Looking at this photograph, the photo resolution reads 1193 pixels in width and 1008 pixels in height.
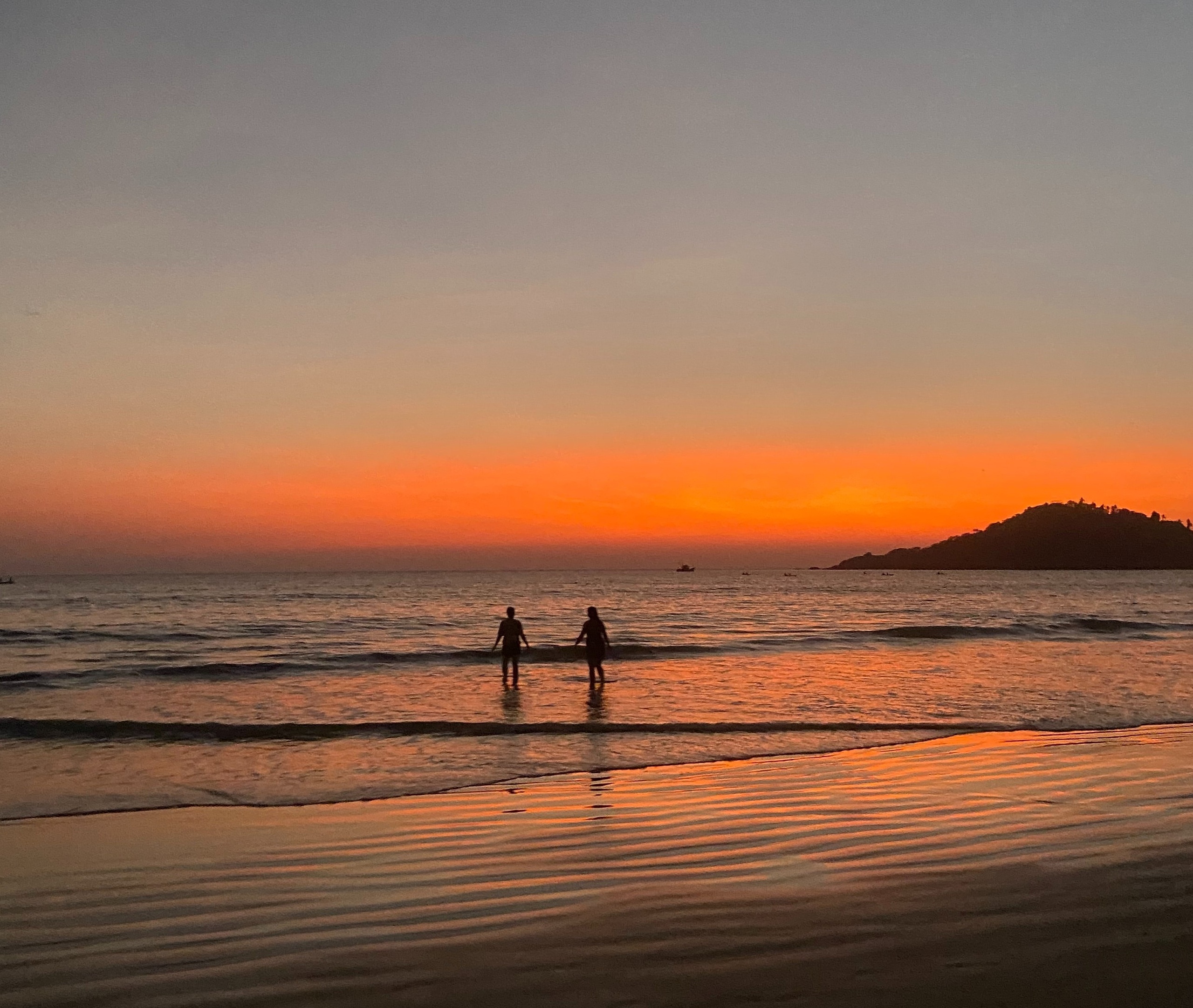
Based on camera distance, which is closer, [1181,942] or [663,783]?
[1181,942]

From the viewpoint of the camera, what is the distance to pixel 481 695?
2422 cm

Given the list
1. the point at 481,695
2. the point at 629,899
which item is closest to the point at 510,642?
the point at 481,695

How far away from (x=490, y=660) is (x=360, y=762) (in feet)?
69.7

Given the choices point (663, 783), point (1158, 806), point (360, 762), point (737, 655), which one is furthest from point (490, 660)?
point (1158, 806)

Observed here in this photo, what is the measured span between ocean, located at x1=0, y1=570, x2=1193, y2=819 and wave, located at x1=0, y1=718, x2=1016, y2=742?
0.26ft

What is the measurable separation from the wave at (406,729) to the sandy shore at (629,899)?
5.88 m

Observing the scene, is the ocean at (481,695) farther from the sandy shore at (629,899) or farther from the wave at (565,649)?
the sandy shore at (629,899)

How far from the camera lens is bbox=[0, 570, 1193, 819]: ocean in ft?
46.0

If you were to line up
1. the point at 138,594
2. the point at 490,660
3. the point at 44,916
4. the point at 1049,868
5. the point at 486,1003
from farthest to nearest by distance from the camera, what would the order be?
the point at 138,594 < the point at 490,660 < the point at 1049,868 < the point at 44,916 < the point at 486,1003

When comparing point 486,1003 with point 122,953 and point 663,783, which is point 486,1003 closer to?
point 122,953

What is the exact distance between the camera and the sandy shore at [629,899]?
530 centimetres

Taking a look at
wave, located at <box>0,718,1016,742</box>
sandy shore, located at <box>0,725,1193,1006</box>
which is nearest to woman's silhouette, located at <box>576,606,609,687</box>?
wave, located at <box>0,718,1016,742</box>

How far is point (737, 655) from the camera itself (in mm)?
37062

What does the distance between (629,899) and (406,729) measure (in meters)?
12.0
